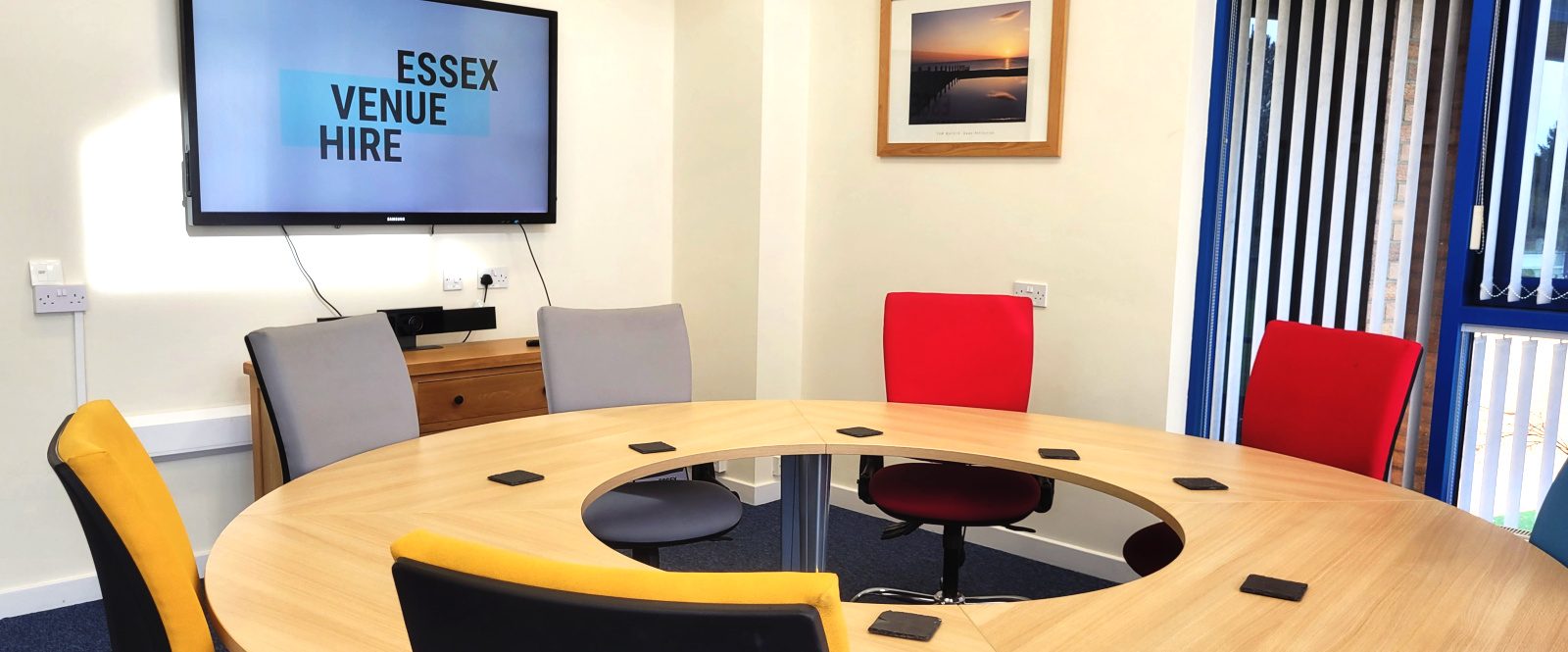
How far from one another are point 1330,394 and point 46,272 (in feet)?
12.7

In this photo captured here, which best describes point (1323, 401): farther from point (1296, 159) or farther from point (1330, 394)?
point (1296, 159)

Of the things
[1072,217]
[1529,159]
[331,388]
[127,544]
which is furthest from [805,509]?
[1529,159]

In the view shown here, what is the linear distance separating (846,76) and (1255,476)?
274 cm

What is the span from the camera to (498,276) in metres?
4.60

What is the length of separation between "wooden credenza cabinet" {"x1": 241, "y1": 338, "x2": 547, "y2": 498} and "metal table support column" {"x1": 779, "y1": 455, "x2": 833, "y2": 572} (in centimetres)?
127

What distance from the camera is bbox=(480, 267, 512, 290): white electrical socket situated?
457 cm

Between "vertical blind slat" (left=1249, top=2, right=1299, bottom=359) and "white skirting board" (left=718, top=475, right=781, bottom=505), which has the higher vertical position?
"vertical blind slat" (left=1249, top=2, right=1299, bottom=359)

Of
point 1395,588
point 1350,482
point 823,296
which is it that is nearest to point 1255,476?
point 1350,482

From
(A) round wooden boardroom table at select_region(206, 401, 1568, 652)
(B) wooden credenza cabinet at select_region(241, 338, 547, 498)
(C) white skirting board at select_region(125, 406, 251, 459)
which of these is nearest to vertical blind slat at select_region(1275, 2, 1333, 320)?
(A) round wooden boardroom table at select_region(206, 401, 1568, 652)

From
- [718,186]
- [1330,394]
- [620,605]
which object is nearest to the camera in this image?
[620,605]

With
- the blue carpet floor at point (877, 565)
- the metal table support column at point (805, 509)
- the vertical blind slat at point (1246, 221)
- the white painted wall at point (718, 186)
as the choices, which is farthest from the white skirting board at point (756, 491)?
the vertical blind slat at point (1246, 221)

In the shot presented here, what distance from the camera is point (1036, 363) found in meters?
4.30

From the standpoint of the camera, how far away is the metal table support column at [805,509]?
10.6ft

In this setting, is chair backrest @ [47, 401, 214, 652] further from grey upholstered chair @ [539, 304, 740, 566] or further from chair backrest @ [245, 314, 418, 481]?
grey upholstered chair @ [539, 304, 740, 566]
